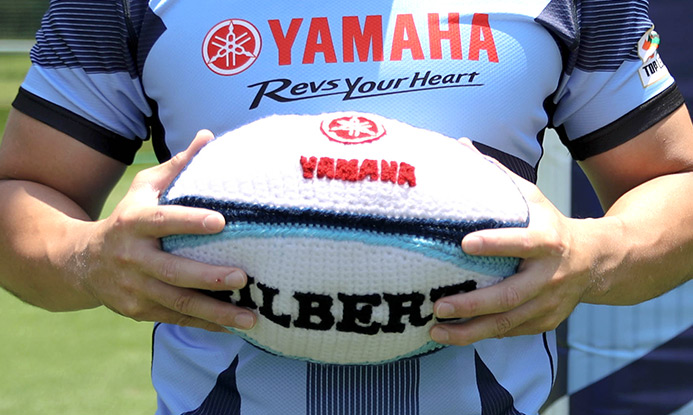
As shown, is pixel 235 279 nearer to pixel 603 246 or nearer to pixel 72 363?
pixel 603 246

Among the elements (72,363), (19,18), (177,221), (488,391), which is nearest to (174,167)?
(177,221)

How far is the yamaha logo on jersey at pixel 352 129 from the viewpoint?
3.17 feet

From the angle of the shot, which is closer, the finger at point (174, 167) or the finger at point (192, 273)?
the finger at point (192, 273)

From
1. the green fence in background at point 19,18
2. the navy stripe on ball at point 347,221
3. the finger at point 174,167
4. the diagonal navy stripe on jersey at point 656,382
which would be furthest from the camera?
the green fence in background at point 19,18

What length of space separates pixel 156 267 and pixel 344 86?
1.26 feet

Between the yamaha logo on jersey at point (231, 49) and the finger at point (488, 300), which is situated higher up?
the yamaha logo on jersey at point (231, 49)

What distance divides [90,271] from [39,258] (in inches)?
7.7

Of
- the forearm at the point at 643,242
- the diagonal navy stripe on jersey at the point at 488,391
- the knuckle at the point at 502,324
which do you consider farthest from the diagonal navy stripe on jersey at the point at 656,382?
the knuckle at the point at 502,324

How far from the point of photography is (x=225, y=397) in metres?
1.20

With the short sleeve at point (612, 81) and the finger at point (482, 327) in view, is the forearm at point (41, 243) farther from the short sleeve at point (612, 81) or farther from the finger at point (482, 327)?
the short sleeve at point (612, 81)

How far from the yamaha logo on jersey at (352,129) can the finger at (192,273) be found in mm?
193

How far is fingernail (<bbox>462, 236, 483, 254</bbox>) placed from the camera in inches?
36.6

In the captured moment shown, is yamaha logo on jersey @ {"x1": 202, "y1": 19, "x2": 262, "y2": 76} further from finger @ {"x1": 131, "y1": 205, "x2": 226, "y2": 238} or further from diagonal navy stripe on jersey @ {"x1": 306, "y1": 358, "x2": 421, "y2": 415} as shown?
diagonal navy stripe on jersey @ {"x1": 306, "y1": 358, "x2": 421, "y2": 415}

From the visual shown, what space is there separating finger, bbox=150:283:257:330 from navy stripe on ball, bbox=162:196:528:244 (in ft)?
0.35
